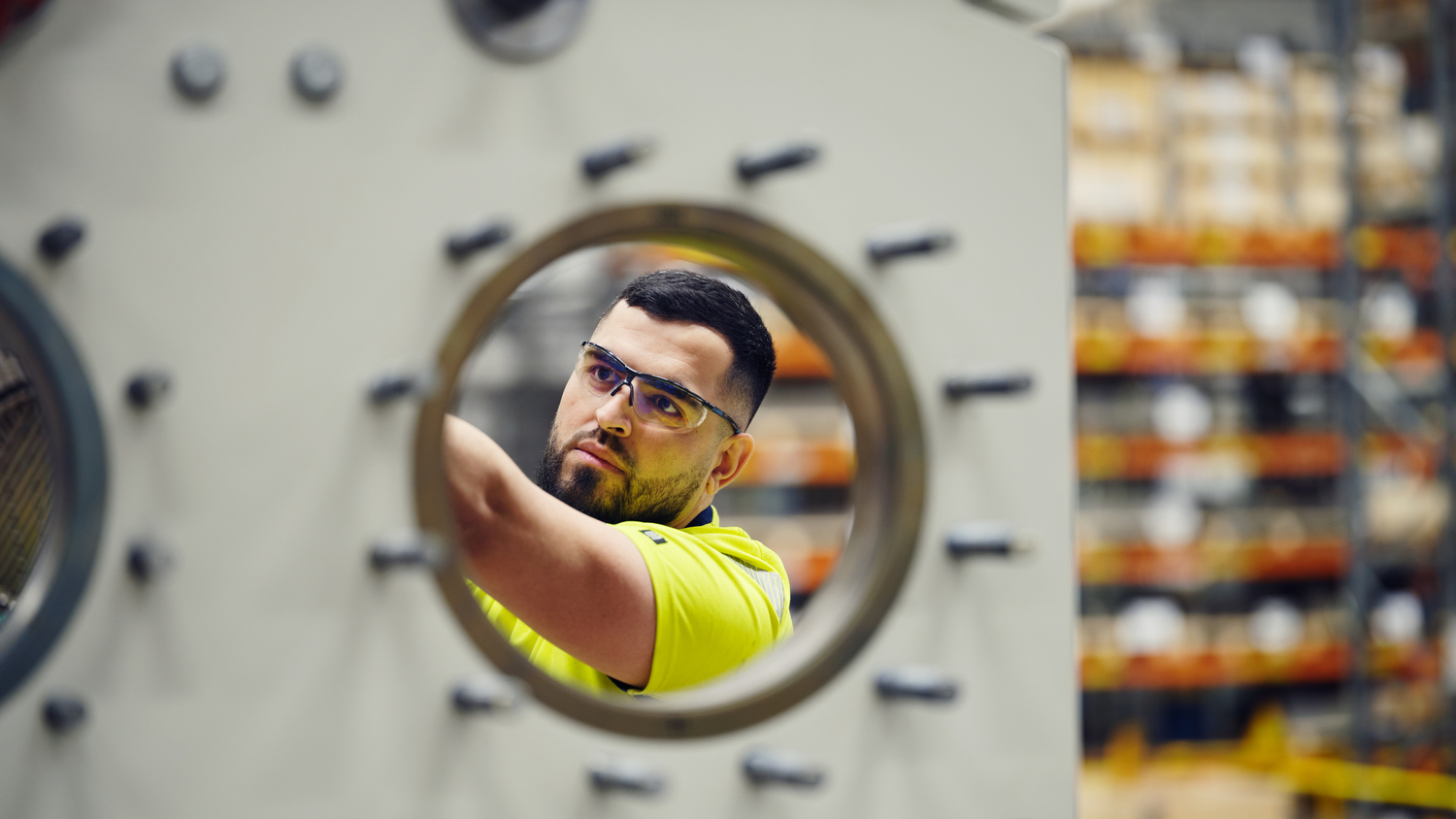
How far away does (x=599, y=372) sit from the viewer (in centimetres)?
112

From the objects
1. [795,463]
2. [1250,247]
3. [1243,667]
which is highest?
[1250,247]

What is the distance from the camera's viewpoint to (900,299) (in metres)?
0.63

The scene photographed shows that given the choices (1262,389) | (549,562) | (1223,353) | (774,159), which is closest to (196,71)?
(774,159)

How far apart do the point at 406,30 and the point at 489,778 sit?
0.34m

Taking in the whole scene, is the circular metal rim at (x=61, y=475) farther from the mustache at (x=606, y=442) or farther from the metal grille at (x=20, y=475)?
the mustache at (x=606, y=442)

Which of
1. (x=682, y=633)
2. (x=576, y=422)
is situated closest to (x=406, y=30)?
(x=682, y=633)

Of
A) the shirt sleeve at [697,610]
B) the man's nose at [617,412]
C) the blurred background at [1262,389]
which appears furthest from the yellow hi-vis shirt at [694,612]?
the blurred background at [1262,389]

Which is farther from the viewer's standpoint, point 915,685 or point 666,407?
point 666,407

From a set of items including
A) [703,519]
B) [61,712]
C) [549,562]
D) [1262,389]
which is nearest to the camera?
[61,712]

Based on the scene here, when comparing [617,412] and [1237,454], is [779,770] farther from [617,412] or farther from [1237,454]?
[1237,454]

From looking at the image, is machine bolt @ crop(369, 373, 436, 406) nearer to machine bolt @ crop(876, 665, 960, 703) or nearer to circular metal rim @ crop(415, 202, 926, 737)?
circular metal rim @ crop(415, 202, 926, 737)

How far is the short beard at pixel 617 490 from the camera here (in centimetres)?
110

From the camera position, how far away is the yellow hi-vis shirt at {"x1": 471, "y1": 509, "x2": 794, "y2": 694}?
2.83 feet

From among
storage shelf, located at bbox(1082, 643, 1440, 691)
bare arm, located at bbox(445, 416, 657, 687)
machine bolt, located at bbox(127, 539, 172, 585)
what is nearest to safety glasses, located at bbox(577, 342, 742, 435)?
bare arm, located at bbox(445, 416, 657, 687)
